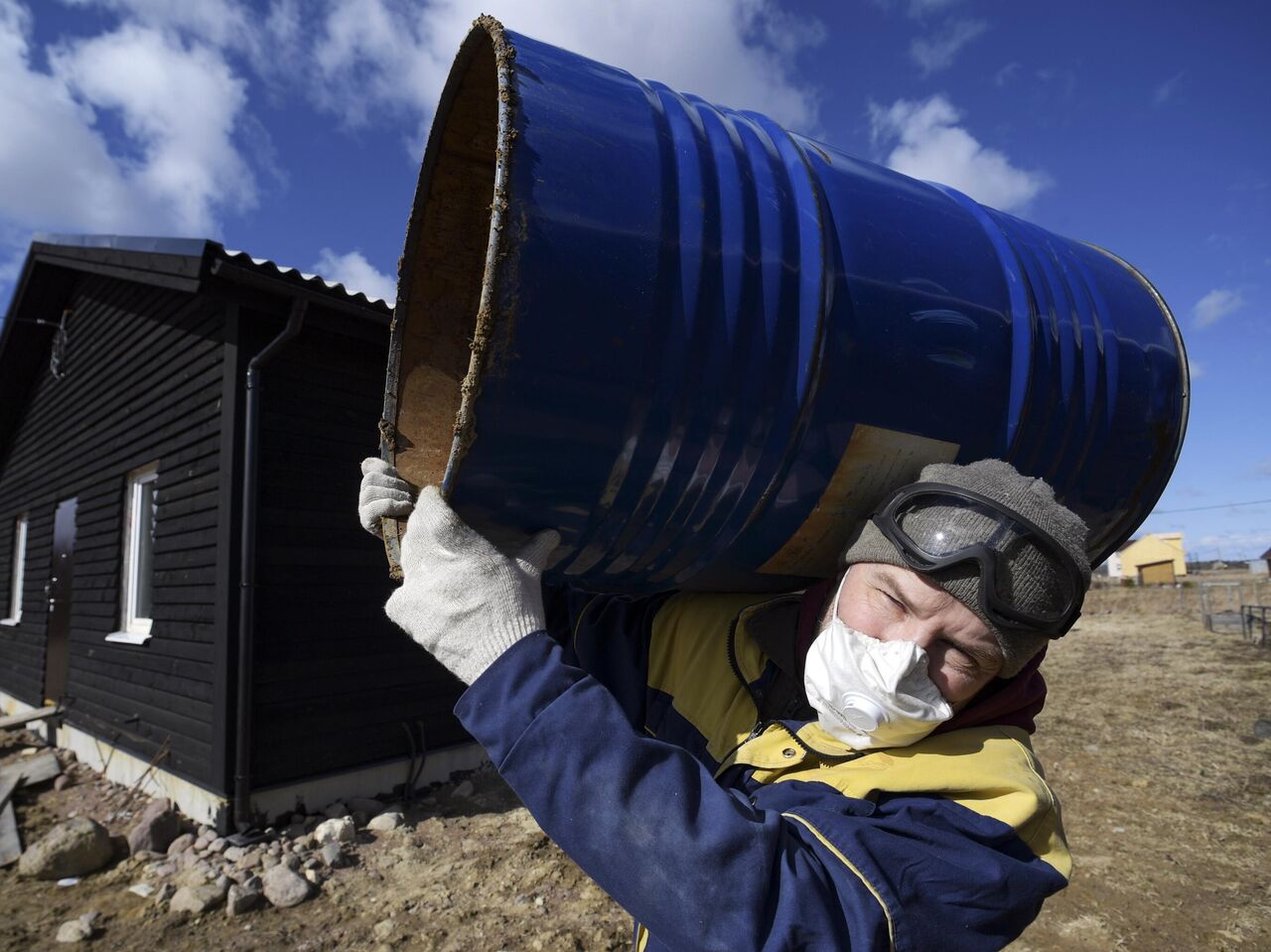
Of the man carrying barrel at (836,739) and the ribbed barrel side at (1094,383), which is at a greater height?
the ribbed barrel side at (1094,383)

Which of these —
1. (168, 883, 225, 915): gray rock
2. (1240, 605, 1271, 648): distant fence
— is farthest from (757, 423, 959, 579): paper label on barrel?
(1240, 605, 1271, 648): distant fence

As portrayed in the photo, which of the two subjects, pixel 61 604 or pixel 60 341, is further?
pixel 60 341

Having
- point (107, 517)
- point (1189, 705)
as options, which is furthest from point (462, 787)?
point (1189, 705)

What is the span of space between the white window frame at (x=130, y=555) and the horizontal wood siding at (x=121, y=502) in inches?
3.1

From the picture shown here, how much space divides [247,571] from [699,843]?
4765 millimetres

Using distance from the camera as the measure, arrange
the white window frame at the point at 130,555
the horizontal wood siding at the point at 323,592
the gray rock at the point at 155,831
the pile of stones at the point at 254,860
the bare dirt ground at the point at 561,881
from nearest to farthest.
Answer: the bare dirt ground at the point at 561,881
the pile of stones at the point at 254,860
the gray rock at the point at 155,831
the horizontal wood siding at the point at 323,592
the white window frame at the point at 130,555

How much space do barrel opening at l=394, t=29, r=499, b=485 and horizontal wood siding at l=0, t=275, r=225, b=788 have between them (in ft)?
14.6

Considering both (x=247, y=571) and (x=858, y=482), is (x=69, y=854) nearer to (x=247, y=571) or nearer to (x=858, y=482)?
(x=247, y=571)

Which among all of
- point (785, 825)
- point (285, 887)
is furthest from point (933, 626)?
point (285, 887)

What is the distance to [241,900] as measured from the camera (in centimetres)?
402

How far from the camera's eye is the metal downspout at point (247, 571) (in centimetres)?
488

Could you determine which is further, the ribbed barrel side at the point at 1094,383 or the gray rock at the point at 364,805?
the gray rock at the point at 364,805

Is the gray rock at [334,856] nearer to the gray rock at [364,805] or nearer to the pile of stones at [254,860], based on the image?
the pile of stones at [254,860]

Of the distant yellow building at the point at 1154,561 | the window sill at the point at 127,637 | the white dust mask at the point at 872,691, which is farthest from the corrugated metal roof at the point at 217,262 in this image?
the distant yellow building at the point at 1154,561
